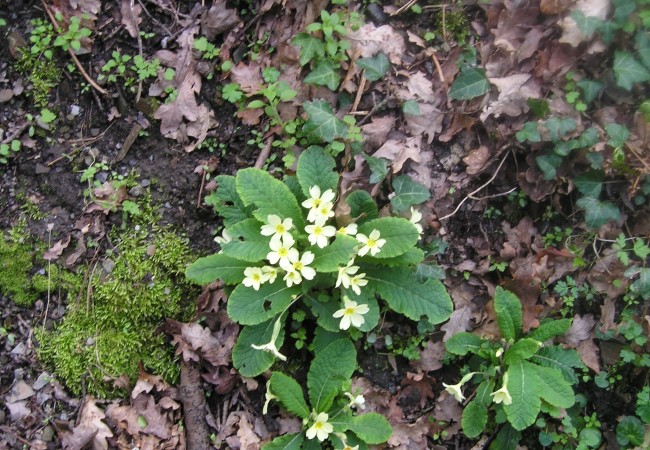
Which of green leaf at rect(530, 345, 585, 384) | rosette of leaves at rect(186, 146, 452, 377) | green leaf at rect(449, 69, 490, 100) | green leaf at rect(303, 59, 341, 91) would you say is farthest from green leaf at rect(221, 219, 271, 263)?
green leaf at rect(530, 345, 585, 384)

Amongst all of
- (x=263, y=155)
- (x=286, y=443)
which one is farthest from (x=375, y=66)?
(x=286, y=443)

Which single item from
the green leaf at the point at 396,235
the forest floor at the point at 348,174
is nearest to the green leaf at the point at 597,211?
the forest floor at the point at 348,174

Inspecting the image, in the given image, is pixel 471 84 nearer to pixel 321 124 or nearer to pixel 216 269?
pixel 321 124

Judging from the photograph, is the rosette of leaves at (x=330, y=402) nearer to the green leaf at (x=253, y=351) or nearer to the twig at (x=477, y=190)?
the green leaf at (x=253, y=351)

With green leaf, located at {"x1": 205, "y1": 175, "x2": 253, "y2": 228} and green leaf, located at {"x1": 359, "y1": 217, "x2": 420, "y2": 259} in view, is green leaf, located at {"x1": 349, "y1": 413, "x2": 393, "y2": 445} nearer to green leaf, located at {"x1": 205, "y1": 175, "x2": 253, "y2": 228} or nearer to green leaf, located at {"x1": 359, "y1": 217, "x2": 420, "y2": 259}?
green leaf, located at {"x1": 359, "y1": 217, "x2": 420, "y2": 259}

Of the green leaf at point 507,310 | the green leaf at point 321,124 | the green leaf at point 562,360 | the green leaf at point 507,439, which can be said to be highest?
the green leaf at point 321,124

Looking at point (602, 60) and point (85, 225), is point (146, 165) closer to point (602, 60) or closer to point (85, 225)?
point (85, 225)

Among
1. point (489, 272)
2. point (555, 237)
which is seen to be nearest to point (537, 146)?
point (555, 237)
